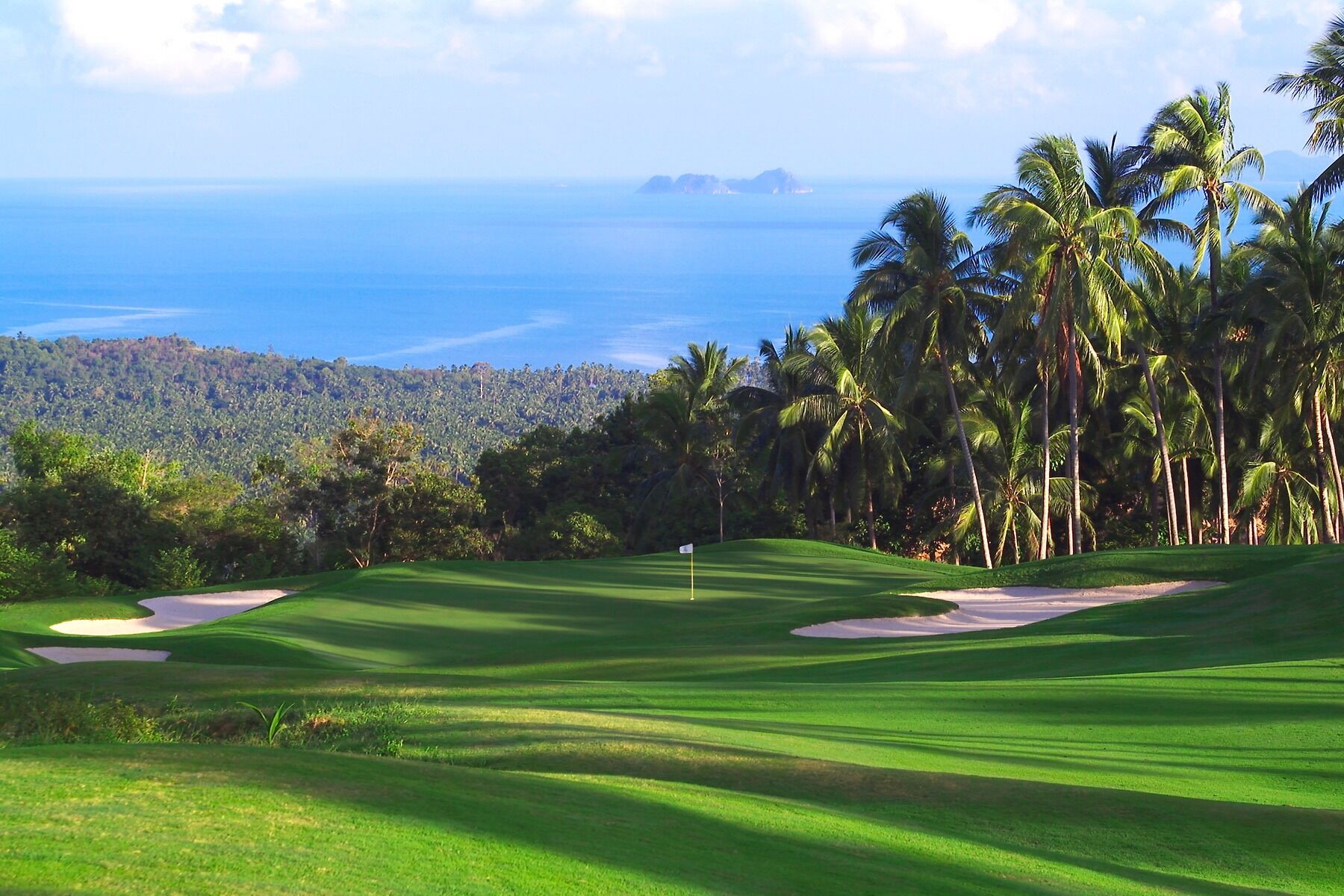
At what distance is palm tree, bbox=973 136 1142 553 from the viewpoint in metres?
31.8

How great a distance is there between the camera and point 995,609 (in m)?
25.0

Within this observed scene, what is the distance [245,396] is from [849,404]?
130737 millimetres

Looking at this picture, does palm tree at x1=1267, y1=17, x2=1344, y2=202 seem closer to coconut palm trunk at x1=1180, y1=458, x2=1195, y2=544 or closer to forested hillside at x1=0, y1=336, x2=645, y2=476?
coconut palm trunk at x1=1180, y1=458, x2=1195, y2=544

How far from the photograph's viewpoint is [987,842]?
858cm

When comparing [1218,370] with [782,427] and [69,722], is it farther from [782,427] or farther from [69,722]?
[69,722]

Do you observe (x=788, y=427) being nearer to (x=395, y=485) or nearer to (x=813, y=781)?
(x=395, y=485)

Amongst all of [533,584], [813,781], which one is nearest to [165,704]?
[813,781]

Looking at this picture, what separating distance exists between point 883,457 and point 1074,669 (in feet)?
94.7

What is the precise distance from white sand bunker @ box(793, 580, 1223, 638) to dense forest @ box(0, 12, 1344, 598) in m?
9.13

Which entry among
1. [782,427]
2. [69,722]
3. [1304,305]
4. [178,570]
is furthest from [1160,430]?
[69,722]

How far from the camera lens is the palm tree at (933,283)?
3741cm

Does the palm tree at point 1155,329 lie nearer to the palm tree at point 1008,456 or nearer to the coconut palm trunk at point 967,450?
the palm tree at point 1008,456

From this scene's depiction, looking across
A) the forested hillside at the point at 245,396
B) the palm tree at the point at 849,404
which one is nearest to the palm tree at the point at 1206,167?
the palm tree at the point at 849,404

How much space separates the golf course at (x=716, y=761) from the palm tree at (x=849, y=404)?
72.4ft
